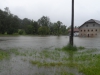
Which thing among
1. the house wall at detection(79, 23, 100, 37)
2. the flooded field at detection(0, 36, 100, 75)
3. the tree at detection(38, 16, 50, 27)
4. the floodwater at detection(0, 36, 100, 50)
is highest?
the tree at detection(38, 16, 50, 27)

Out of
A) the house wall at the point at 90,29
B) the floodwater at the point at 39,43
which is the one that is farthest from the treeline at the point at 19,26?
the floodwater at the point at 39,43

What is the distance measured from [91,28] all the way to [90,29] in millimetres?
892

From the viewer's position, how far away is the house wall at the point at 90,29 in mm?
85062

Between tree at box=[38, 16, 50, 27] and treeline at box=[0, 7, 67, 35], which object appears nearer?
treeline at box=[0, 7, 67, 35]

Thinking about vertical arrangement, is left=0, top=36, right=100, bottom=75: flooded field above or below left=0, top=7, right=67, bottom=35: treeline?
below

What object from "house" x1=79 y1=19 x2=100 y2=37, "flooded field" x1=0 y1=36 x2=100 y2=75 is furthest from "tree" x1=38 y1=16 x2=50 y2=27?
"flooded field" x1=0 y1=36 x2=100 y2=75

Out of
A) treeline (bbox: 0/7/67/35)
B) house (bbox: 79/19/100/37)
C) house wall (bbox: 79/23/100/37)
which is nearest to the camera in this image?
house (bbox: 79/19/100/37)

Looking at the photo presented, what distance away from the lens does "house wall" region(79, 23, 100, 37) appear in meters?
85.1

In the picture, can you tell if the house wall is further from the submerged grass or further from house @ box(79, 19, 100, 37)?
the submerged grass

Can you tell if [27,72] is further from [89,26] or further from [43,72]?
[89,26]

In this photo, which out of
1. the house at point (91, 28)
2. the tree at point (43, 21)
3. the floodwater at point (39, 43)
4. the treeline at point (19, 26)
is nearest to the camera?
the floodwater at point (39, 43)

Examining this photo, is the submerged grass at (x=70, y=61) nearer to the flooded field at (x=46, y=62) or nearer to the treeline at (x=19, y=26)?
the flooded field at (x=46, y=62)

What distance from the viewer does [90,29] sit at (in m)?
87.3

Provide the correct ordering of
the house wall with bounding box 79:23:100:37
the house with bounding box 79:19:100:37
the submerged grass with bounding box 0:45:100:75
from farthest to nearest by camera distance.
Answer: the house wall with bounding box 79:23:100:37
the house with bounding box 79:19:100:37
the submerged grass with bounding box 0:45:100:75
